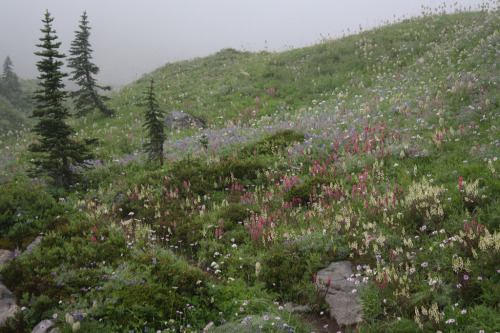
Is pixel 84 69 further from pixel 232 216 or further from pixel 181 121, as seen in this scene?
pixel 232 216

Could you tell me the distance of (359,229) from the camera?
6172 mm

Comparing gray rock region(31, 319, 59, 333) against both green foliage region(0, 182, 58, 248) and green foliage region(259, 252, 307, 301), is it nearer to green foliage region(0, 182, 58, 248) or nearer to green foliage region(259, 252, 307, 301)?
green foliage region(0, 182, 58, 248)

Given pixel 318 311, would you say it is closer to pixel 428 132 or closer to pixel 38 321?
pixel 38 321

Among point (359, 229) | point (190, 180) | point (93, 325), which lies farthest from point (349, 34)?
point (93, 325)

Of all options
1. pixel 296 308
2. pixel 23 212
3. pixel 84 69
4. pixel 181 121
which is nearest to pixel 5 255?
pixel 23 212

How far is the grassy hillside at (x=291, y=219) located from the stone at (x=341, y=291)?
0.47 feet

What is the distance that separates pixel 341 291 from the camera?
4996mm

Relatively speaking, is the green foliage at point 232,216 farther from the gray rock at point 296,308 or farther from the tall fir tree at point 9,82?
the tall fir tree at point 9,82

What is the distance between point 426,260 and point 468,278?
26.6 inches

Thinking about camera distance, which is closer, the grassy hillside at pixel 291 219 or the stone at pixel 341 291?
the grassy hillside at pixel 291 219

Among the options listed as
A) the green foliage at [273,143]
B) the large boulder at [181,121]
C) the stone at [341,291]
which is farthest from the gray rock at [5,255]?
the large boulder at [181,121]

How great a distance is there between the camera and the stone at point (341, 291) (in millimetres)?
4503

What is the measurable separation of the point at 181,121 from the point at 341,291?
14.0 meters

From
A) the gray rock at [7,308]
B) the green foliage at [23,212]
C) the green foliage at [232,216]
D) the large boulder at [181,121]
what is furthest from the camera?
the large boulder at [181,121]
